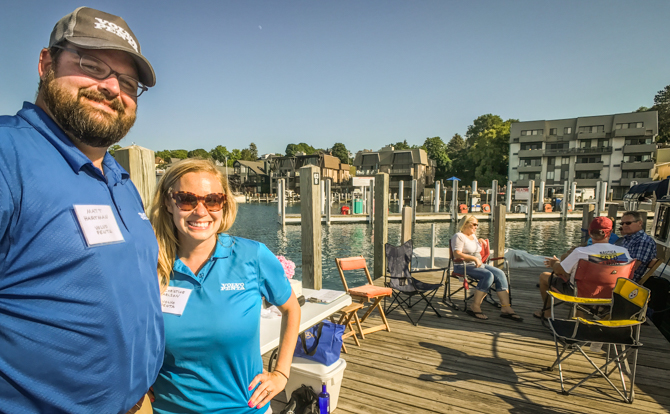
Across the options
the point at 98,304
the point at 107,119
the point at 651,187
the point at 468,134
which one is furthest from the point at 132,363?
the point at 468,134

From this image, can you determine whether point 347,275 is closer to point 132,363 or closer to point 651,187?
point 651,187

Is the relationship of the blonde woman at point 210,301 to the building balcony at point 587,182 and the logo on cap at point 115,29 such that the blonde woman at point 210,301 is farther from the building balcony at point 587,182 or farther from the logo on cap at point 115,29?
the building balcony at point 587,182

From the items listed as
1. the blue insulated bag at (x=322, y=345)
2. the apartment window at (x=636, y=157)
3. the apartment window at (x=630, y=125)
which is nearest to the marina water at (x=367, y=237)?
the blue insulated bag at (x=322, y=345)

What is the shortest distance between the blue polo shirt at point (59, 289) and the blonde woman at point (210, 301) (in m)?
0.25

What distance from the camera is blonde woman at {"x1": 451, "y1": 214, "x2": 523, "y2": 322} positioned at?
5.34m

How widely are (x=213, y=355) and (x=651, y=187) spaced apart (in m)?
15.5

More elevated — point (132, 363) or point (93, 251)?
point (93, 251)

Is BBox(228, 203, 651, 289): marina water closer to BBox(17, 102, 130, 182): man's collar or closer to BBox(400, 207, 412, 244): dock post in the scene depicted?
BBox(400, 207, 412, 244): dock post

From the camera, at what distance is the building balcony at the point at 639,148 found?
149 ft

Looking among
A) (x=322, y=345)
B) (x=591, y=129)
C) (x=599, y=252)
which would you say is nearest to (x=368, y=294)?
(x=322, y=345)

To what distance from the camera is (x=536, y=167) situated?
172 ft

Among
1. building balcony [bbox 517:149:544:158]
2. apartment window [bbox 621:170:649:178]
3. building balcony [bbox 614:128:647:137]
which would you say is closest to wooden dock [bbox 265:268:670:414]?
building balcony [bbox 517:149:544:158]

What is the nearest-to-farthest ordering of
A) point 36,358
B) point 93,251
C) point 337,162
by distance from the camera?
1. point 36,358
2. point 93,251
3. point 337,162

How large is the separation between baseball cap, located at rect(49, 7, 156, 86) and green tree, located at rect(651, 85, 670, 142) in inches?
2971
